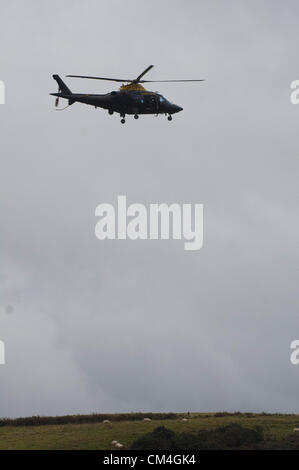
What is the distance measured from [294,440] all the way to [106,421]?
50.1 ft

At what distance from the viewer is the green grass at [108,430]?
4831 centimetres

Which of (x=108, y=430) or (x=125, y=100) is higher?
(x=125, y=100)

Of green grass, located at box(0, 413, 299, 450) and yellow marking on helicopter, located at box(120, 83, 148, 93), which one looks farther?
yellow marking on helicopter, located at box(120, 83, 148, 93)

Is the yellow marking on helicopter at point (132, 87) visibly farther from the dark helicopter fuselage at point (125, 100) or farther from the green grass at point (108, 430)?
the green grass at point (108, 430)

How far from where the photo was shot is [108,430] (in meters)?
52.1

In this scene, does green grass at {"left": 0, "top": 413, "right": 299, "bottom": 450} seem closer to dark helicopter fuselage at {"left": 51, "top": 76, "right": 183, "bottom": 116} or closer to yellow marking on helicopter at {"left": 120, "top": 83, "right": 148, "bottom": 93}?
dark helicopter fuselage at {"left": 51, "top": 76, "right": 183, "bottom": 116}

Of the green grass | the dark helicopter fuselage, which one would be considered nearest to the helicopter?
the dark helicopter fuselage

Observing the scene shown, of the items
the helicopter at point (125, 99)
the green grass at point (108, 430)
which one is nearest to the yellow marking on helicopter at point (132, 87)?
the helicopter at point (125, 99)

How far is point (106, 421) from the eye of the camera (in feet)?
185

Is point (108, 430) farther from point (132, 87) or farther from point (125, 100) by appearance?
point (132, 87)

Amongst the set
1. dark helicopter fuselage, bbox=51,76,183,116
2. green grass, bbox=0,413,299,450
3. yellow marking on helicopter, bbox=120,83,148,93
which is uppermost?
yellow marking on helicopter, bbox=120,83,148,93

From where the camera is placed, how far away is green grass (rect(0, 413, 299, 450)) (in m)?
48.3

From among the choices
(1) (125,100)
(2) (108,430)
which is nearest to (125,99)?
(1) (125,100)
